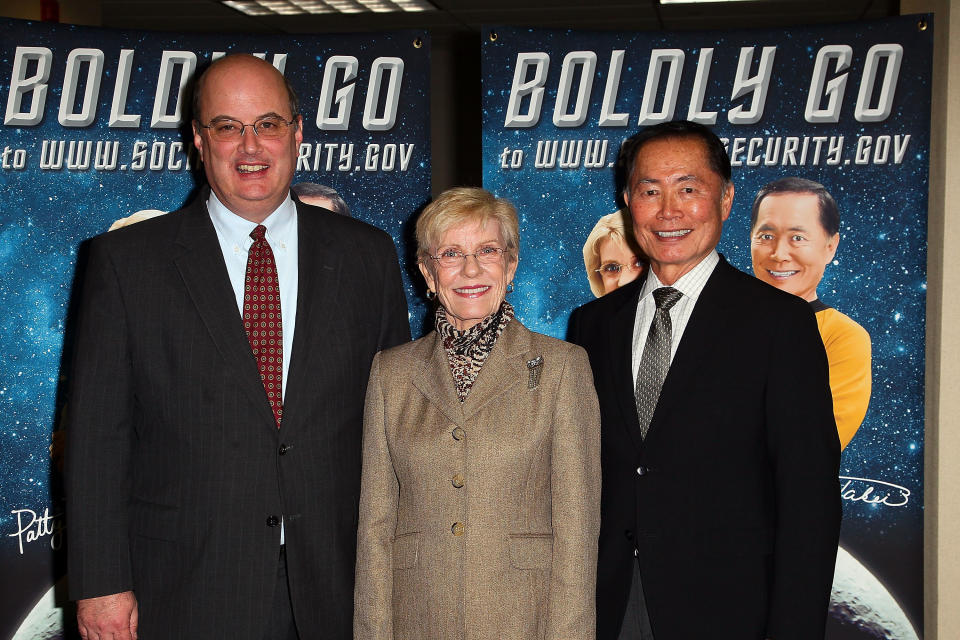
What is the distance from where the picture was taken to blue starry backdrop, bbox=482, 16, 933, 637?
2957 millimetres

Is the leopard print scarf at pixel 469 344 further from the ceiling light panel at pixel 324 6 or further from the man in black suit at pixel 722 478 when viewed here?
the ceiling light panel at pixel 324 6

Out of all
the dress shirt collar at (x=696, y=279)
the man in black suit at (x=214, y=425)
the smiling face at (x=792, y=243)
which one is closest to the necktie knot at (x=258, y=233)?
the man in black suit at (x=214, y=425)

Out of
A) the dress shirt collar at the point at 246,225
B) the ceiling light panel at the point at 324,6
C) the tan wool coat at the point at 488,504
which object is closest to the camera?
the tan wool coat at the point at 488,504

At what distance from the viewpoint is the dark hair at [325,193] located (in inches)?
124

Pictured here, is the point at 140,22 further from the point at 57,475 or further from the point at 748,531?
the point at 748,531

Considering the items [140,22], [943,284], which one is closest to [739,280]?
[943,284]

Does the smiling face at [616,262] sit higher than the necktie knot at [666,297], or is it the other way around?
the smiling face at [616,262]

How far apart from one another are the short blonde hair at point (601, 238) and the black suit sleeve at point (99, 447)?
5.15ft

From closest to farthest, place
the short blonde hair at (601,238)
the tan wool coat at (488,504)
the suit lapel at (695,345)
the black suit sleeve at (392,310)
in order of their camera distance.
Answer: the tan wool coat at (488,504)
the suit lapel at (695,345)
the black suit sleeve at (392,310)
the short blonde hair at (601,238)

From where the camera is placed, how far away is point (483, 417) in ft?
6.79

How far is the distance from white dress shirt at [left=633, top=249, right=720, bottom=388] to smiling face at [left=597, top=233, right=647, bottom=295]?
0.79 m
